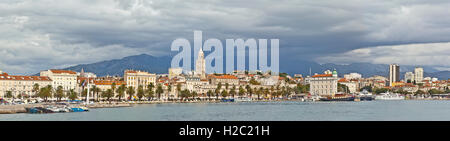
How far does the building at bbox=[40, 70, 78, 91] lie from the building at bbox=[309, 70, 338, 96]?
77.7 metres

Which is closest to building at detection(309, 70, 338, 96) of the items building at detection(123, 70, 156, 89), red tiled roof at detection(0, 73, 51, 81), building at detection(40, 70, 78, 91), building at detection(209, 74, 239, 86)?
building at detection(209, 74, 239, 86)

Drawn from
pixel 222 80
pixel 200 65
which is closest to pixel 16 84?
pixel 222 80

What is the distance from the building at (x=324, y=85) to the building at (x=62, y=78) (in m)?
77.7

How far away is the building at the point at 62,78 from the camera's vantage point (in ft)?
388

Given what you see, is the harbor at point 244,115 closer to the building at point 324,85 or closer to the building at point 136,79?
the building at point 136,79

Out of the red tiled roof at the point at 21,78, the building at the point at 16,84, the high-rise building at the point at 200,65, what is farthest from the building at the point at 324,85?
the building at the point at 16,84

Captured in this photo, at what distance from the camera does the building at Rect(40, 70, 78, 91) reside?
388ft

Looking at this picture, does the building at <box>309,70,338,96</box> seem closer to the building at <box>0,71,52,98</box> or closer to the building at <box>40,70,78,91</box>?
the building at <box>40,70,78,91</box>
